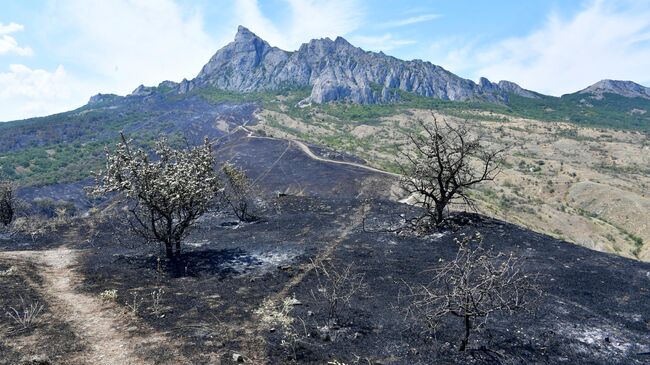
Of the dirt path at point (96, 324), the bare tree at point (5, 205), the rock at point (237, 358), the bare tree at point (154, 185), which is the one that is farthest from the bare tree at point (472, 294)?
the bare tree at point (5, 205)

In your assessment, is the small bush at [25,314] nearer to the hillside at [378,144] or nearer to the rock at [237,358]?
the rock at [237,358]

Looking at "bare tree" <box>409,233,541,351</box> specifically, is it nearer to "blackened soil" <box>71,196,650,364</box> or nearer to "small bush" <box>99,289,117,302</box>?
"blackened soil" <box>71,196,650,364</box>

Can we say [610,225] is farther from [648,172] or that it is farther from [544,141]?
[544,141]

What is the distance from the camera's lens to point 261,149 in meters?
78.6

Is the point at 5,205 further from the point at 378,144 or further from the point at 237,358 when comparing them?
the point at 378,144

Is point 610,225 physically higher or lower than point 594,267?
lower

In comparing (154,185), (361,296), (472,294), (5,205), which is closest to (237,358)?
(472,294)

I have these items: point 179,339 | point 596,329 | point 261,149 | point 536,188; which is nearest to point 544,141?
point 536,188

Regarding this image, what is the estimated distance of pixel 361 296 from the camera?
16.0 metres

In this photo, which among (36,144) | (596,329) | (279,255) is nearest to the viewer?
(596,329)

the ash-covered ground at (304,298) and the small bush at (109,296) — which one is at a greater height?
the small bush at (109,296)

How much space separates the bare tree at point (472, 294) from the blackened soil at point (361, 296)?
0.52 meters

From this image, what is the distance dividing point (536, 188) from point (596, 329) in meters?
64.8

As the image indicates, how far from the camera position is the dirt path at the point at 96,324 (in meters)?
10.8
